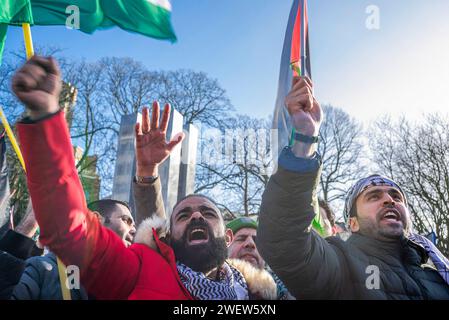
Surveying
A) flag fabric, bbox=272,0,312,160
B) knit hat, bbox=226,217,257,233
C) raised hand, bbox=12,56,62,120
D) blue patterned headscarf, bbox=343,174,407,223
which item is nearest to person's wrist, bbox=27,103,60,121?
raised hand, bbox=12,56,62,120

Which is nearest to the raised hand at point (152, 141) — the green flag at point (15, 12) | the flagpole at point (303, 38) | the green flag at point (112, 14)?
the green flag at point (112, 14)

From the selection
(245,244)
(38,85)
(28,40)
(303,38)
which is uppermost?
(303,38)

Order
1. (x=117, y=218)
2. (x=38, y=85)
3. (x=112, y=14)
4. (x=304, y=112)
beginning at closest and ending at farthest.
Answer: (x=38, y=85) → (x=304, y=112) → (x=117, y=218) → (x=112, y=14)

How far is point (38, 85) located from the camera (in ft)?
5.21

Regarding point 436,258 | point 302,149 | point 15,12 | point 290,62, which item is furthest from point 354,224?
point 15,12

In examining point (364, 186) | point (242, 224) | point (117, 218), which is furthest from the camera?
point (242, 224)

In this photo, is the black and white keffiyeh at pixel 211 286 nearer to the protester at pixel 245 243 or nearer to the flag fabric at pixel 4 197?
the protester at pixel 245 243

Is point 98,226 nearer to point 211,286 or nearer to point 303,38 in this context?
point 211,286

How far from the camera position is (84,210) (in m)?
1.79

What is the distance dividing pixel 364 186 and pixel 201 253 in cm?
119

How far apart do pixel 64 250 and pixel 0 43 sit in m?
2.05

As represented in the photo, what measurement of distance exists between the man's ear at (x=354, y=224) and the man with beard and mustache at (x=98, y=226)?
787 millimetres

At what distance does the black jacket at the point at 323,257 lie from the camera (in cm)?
196
